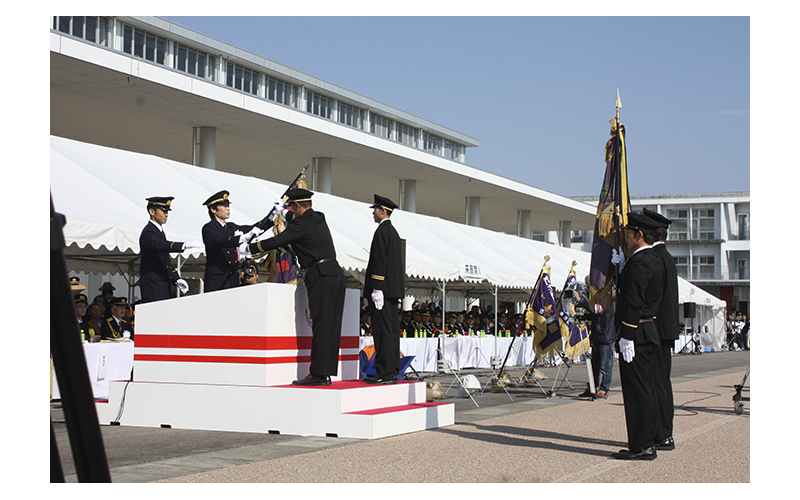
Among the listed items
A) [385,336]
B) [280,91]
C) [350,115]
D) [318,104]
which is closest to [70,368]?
[385,336]

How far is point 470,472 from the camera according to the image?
230 inches

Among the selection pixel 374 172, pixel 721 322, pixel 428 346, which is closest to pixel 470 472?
pixel 428 346

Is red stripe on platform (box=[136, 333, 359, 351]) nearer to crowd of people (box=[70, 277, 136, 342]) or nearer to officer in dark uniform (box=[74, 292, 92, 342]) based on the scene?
crowd of people (box=[70, 277, 136, 342])

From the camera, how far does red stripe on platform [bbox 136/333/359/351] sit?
27.3 feet

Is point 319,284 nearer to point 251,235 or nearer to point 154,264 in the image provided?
point 251,235

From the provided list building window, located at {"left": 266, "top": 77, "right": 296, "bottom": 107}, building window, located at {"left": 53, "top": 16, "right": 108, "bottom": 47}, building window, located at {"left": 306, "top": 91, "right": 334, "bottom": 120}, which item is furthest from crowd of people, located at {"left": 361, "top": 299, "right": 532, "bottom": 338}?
building window, located at {"left": 306, "top": 91, "right": 334, "bottom": 120}

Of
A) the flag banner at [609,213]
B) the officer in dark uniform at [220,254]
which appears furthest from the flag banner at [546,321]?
the officer in dark uniform at [220,254]

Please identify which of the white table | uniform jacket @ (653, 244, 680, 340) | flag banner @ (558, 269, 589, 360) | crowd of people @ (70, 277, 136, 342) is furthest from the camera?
flag banner @ (558, 269, 589, 360)

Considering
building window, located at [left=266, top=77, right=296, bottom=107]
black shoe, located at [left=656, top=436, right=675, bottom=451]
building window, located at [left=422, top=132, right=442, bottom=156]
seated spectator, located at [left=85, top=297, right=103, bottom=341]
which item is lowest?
black shoe, located at [left=656, top=436, right=675, bottom=451]

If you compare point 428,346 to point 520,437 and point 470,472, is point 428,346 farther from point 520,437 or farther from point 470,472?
point 470,472

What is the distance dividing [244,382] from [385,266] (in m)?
1.97

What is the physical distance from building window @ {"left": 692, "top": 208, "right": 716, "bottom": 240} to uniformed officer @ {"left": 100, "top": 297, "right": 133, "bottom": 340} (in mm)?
77389

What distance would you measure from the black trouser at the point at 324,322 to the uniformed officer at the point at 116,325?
196 inches

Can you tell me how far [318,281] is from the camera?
332 inches
